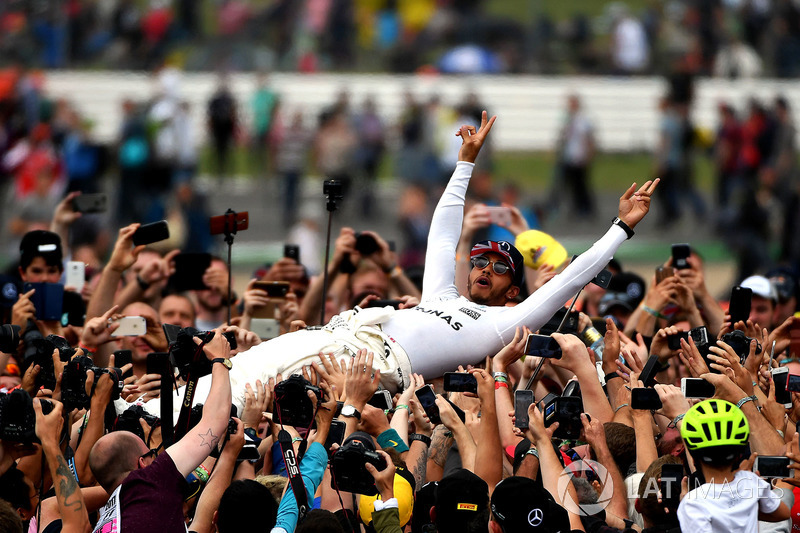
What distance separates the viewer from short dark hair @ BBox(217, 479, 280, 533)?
5582mm

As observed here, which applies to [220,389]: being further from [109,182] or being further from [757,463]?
[109,182]

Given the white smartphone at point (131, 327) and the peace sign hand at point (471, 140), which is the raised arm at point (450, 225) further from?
the white smartphone at point (131, 327)

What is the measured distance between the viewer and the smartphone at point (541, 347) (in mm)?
6551

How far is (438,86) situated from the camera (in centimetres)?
2706

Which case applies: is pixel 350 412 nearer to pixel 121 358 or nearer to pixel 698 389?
pixel 121 358

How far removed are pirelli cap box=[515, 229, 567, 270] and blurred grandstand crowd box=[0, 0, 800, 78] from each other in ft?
61.2

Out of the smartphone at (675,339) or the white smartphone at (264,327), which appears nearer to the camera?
the smartphone at (675,339)

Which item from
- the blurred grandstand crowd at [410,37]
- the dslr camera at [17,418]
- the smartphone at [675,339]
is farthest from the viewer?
the blurred grandstand crowd at [410,37]

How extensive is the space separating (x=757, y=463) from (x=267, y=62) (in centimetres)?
2343

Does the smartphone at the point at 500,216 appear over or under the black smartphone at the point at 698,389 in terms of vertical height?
over

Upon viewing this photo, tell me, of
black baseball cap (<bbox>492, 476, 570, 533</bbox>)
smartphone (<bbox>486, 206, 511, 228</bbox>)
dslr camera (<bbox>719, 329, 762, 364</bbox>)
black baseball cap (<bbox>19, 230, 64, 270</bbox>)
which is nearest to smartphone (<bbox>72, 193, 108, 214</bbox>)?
black baseball cap (<bbox>19, 230, 64, 270</bbox>)

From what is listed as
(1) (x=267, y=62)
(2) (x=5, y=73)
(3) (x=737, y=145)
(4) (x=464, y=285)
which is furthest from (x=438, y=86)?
(4) (x=464, y=285)

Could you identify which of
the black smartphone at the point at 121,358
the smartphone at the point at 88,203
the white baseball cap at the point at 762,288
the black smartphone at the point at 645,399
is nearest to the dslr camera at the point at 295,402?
the black smartphone at the point at 121,358

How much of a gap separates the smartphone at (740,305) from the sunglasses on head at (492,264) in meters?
1.44
